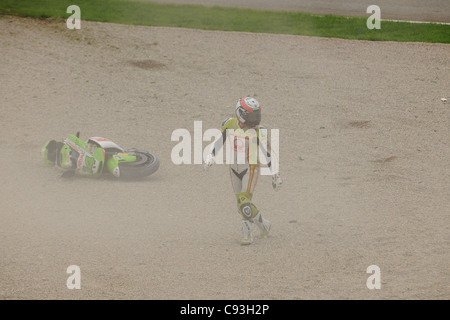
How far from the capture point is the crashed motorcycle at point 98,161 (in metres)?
11.7

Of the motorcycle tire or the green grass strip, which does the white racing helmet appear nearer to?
the motorcycle tire

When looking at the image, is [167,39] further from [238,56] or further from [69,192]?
[69,192]

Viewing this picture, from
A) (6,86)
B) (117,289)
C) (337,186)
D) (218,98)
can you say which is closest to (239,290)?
(117,289)

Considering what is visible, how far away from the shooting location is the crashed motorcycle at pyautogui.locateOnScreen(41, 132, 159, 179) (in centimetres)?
1166

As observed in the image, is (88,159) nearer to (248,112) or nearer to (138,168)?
(138,168)

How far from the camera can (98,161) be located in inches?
458

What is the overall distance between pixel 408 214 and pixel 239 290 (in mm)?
3415

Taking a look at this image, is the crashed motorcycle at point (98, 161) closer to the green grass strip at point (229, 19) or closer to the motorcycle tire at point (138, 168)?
the motorcycle tire at point (138, 168)

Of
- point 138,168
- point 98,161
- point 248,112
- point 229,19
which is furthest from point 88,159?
point 229,19

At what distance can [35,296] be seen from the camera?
7609mm

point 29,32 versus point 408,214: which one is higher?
point 29,32

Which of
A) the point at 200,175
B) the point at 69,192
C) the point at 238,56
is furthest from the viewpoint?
the point at 238,56

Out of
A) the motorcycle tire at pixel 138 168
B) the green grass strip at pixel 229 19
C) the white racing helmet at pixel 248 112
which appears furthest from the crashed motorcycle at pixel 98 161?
the green grass strip at pixel 229 19

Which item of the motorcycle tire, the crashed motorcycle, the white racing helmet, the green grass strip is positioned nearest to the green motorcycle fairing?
the crashed motorcycle
